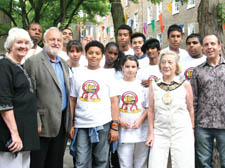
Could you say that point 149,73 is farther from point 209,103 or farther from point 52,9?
point 52,9

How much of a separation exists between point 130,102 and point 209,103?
111 centimetres

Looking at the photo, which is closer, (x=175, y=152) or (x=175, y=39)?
(x=175, y=152)

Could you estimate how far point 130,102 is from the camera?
377cm

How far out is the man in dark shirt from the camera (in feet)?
12.1

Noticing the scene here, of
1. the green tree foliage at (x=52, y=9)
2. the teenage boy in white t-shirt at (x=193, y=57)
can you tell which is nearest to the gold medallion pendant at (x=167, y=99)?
the teenage boy in white t-shirt at (x=193, y=57)

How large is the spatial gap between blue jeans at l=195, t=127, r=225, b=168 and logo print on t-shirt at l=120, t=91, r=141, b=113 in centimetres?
96

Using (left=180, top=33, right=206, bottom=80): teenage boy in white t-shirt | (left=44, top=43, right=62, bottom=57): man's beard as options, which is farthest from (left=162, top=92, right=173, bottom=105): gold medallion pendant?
(left=44, top=43, right=62, bottom=57): man's beard

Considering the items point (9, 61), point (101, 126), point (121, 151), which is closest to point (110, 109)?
point (101, 126)

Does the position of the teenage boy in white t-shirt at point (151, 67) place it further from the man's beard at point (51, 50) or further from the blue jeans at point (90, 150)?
the man's beard at point (51, 50)

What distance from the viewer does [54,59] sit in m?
3.57

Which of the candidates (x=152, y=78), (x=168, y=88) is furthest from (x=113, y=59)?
(x=168, y=88)

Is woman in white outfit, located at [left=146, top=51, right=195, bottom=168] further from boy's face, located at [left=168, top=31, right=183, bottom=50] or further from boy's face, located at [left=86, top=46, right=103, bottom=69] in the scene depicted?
boy's face, located at [left=168, top=31, right=183, bottom=50]

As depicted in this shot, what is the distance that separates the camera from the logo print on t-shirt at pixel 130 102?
12.3 ft

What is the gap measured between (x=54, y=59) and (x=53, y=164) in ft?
4.63
